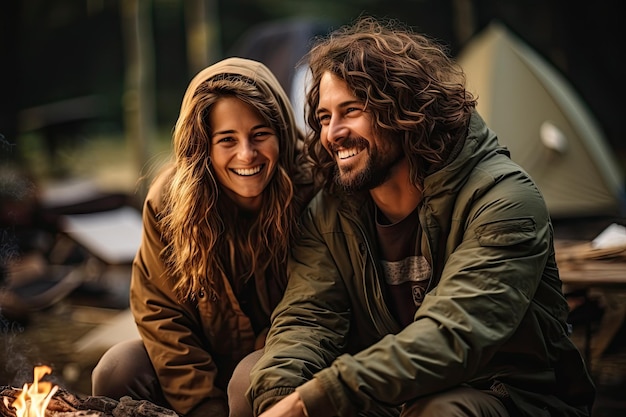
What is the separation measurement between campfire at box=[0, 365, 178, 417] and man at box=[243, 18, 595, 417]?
1.08ft

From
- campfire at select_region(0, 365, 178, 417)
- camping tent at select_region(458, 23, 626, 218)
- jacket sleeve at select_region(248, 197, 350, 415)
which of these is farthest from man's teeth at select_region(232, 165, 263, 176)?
camping tent at select_region(458, 23, 626, 218)

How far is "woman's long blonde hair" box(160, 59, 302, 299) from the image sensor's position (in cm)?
284

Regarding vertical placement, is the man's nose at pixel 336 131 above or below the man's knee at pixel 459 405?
above

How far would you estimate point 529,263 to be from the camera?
234 centimetres

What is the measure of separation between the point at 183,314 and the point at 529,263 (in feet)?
3.86

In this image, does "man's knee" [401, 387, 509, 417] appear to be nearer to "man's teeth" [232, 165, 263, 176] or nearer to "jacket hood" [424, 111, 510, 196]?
"jacket hood" [424, 111, 510, 196]

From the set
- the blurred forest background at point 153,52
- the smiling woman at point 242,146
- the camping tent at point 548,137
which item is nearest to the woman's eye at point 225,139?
the smiling woman at point 242,146

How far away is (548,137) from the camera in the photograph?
718 cm

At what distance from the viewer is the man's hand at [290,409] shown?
2.27 metres

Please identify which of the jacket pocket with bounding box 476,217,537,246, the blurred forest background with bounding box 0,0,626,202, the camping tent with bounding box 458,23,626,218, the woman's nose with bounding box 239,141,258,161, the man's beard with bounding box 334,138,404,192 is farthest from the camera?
the blurred forest background with bounding box 0,0,626,202

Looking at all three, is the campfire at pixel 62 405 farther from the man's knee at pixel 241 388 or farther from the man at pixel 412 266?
the man at pixel 412 266

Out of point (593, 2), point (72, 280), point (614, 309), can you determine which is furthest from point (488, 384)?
point (593, 2)

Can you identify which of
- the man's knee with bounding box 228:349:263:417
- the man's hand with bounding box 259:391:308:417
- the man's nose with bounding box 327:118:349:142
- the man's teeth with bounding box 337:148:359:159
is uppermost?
the man's nose with bounding box 327:118:349:142

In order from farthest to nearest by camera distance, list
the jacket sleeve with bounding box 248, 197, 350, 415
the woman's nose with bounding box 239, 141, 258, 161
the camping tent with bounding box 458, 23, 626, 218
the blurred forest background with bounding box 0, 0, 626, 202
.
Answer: the blurred forest background with bounding box 0, 0, 626, 202 < the camping tent with bounding box 458, 23, 626, 218 < the woman's nose with bounding box 239, 141, 258, 161 < the jacket sleeve with bounding box 248, 197, 350, 415
